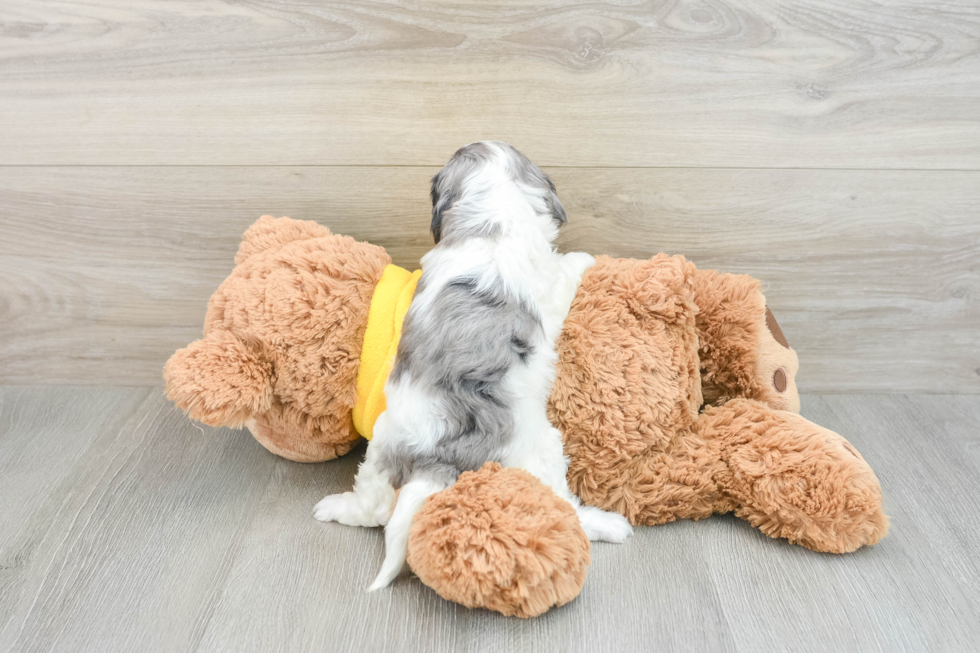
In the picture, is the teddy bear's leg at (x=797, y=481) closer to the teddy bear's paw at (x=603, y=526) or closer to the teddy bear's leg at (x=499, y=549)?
the teddy bear's paw at (x=603, y=526)

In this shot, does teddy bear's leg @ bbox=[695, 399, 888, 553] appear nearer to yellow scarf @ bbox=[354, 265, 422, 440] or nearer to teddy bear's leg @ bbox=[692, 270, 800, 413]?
teddy bear's leg @ bbox=[692, 270, 800, 413]

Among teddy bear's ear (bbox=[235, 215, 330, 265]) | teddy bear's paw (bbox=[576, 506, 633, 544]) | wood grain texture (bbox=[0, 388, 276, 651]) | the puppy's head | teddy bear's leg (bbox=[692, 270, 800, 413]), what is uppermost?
the puppy's head

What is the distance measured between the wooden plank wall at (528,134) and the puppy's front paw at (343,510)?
15.9 inches

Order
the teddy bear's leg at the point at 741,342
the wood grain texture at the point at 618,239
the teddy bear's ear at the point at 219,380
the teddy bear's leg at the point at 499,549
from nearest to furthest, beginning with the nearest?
the teddy bear's leg at the point at 499,549 < the teddy bear's ear at the point at 219,380 < the teddy bear's leg at the point at 741,342 < the wood grain texture at the point at 618,239

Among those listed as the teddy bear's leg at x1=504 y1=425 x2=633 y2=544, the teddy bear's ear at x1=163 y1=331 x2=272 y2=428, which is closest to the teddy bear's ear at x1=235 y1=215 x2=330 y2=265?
the teddy bear's ear at x1=163 y1=331 x2=272 y2=428

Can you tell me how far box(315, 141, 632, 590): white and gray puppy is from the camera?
2.60 ft

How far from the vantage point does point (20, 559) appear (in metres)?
0.87

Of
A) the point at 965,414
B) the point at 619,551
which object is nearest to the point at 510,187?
the point at 619,551

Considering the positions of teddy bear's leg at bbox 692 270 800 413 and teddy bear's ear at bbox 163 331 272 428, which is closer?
teddy bear's ear at bbox 163 331 272 428

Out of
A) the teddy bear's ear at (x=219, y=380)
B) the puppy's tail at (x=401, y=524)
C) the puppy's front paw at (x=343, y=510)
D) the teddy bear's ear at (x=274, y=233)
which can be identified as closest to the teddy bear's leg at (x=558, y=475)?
the puppy's tail at (x=401, y=524)

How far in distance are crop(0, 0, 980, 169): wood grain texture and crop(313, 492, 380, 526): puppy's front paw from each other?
0.52 metres

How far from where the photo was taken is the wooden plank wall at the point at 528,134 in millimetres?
1009

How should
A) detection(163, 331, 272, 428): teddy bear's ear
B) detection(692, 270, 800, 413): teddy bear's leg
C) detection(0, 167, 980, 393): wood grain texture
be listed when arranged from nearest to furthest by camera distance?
1. detection(163, 331, 272, 428): teddy bear's ear
2. detection(692, 270, 800, 413): teddy bear's leg
3. detection(0, 167, 980, 393): wood grain texture

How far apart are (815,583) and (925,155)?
0.70m
